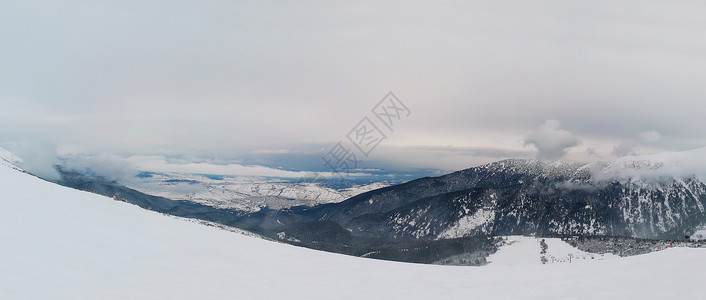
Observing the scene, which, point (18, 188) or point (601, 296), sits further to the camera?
point (18, 188)

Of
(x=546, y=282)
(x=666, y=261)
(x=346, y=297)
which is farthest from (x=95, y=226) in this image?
(x=666, y=261)

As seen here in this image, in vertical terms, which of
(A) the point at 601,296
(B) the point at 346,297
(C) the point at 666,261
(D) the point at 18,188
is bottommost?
(B) the point at 346,297

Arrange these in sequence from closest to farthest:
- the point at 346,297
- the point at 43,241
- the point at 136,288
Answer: the point at 136,288 → the point at 43,241 → the point at 346,297

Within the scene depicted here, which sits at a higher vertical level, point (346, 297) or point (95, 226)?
point (95, 226)

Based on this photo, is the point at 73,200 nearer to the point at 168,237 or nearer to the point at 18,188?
the point at 18,188

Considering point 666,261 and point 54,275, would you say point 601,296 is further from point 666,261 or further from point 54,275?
point 54,275

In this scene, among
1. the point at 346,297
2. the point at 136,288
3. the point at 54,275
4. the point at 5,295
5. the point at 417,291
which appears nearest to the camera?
the point at 5,295

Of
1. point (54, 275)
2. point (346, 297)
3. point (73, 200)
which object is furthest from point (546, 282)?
point (73, 200)
